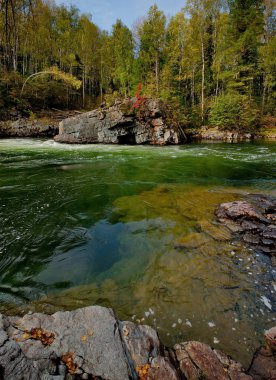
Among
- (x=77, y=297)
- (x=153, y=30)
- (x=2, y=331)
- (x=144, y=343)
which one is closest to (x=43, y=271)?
(x=77, y=297)

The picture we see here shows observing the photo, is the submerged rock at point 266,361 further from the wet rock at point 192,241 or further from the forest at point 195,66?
the forest at point 195,66

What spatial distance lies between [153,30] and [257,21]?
36.9 ft

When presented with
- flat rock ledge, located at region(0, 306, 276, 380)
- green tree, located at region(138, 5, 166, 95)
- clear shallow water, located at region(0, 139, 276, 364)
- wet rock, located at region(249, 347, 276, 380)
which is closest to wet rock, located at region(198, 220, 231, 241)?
clear shallow water, located at region(0, 139, 276, 364)

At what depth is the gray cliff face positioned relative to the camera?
20469 mm

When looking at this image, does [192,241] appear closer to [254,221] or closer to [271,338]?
[254,221]

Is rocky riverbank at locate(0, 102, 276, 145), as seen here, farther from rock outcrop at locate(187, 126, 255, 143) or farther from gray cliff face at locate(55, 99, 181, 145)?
rock outcrop at locate(187, 126, 255, 143)

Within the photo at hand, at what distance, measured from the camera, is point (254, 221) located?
5211mm

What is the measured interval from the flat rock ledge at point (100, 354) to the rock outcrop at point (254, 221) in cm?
213

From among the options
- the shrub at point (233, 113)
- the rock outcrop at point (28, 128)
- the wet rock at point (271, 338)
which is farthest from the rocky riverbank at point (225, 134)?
the wet rock at point (271, 338)

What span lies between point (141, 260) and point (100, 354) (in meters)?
2.11

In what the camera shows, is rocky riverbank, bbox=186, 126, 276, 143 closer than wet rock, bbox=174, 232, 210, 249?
No

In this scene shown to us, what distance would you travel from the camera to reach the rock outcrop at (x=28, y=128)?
23547 mm

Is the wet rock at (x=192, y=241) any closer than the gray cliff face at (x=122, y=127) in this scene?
Yes

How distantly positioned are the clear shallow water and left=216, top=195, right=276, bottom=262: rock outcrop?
31 centimetres
